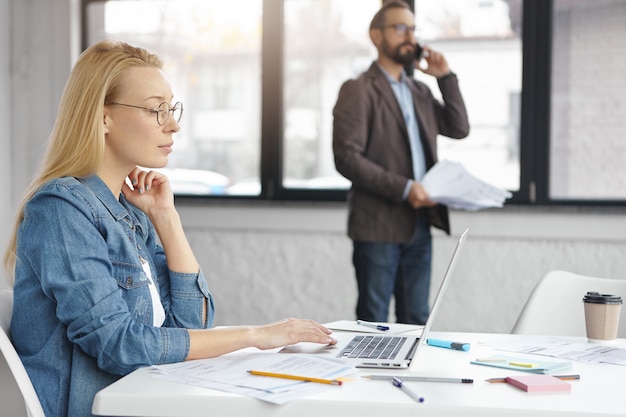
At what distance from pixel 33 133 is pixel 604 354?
13.2 feet

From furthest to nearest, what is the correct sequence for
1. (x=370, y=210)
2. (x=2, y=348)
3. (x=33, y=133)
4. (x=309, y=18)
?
(x=33, y=133)
(x=309, y=18)
(x=370, y=210)
(x=2, y=348)

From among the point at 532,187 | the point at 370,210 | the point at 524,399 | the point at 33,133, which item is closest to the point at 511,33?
the point at 532,187

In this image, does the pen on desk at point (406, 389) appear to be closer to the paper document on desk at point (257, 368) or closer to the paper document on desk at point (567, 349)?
the paper document on desk at point (257, 368)

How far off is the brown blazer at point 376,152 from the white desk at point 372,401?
2094mm

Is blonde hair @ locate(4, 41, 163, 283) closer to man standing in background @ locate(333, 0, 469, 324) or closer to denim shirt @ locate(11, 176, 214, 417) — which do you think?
denim shirt @ locate(11, 176, 214, 417)

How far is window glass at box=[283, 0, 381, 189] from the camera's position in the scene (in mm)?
4602

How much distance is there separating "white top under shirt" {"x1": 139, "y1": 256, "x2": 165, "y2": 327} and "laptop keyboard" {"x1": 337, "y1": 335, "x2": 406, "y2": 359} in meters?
0.39

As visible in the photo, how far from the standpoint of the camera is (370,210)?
3537 millimetres

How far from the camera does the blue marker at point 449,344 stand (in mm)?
1717

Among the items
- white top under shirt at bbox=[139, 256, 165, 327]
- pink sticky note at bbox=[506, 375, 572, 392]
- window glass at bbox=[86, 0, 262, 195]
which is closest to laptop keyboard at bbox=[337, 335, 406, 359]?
pink sticky note at bbox=[506, 375, 572, 392]

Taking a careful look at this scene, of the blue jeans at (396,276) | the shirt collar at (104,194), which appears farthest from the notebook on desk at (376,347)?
the blue jeans at (396,276)

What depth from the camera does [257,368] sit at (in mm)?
1446

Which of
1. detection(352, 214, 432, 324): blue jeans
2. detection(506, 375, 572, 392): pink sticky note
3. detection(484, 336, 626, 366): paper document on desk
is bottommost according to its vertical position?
detection(352, 214, 432, 324): blue jeans

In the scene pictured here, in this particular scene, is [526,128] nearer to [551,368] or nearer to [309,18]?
[309,18]
